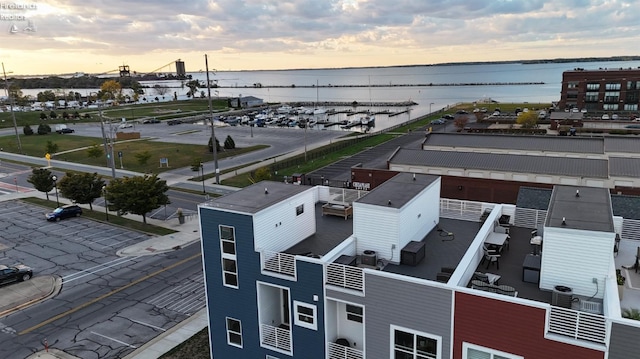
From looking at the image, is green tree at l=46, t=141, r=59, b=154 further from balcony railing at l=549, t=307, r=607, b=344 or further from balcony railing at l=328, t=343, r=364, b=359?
balcony railing at l=549, t=307, r=607, b=344

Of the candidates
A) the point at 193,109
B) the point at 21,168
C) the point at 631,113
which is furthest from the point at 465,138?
the point at 193,109

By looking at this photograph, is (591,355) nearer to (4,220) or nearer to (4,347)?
(4,347)

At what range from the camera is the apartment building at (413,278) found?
12633 millimetres

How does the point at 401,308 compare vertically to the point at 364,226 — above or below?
below

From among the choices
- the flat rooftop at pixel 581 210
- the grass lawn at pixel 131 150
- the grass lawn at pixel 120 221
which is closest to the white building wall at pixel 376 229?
the flat rooftop at pixel 581 210

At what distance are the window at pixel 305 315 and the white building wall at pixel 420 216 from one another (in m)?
4.10

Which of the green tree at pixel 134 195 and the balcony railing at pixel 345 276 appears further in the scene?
the green tree at pixel 134 195

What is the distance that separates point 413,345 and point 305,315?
409 centimetres

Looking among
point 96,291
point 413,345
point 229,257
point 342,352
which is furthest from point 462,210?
point 96,291

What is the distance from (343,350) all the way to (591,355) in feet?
25.2

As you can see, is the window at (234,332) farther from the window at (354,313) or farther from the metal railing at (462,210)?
the metal railing at (462,210)

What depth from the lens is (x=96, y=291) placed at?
1186 inches

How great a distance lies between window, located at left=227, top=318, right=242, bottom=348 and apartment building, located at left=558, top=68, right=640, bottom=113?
123 metres

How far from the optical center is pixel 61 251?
3725 cm
